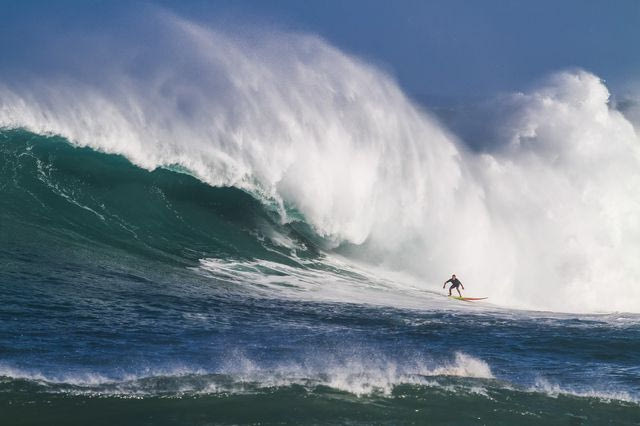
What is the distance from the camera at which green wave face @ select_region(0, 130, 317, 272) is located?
555 inches

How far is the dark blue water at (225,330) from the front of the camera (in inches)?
269

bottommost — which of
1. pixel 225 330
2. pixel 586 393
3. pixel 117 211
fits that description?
pixel 225 330

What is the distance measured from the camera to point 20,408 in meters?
6.20

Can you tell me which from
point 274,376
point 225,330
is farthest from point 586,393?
point 225,330

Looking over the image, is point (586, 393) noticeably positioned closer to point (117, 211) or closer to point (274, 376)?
point (274, 376)

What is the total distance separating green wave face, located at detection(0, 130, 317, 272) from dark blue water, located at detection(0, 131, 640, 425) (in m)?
0.06

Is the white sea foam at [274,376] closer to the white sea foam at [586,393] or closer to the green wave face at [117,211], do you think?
the white sea foam at [586,393]

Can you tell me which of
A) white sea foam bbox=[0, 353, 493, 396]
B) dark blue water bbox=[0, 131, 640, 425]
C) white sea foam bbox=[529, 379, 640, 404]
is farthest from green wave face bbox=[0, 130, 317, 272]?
white sea foam bbox=[529, 379, 640, 404]

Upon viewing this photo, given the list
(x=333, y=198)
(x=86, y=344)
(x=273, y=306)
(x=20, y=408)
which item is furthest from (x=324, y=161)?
(x=20, y=408)

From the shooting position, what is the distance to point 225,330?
9.80 m

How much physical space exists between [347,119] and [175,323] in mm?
13278

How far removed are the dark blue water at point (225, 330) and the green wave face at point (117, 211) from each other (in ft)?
0.19

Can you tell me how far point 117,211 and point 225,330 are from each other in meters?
7.46

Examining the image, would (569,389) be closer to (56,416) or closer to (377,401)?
(377,401)
